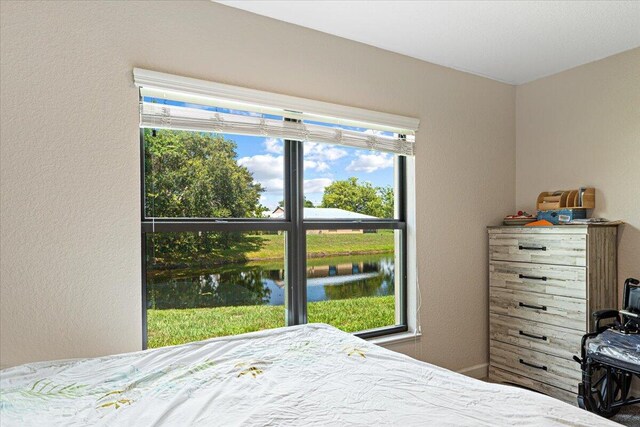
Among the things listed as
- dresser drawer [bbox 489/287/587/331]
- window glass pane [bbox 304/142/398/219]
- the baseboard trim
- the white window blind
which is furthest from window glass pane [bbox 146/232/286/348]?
dresser drawer [bbox 489/287/587/331]

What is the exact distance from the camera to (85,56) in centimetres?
203

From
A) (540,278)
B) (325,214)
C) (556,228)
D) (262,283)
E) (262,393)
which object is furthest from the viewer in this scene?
(540,278)

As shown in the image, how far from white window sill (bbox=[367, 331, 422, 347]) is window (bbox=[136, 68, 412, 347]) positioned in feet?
Result: 0.20

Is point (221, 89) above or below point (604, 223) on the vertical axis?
above

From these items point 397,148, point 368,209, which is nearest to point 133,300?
point 368,209

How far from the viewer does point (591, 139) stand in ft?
10.8

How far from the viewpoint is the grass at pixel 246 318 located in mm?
2373

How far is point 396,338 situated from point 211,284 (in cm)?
144

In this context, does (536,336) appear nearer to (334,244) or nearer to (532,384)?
(532,384)

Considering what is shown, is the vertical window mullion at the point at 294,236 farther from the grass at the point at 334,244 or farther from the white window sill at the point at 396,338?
the white window sill at the point at 396,338

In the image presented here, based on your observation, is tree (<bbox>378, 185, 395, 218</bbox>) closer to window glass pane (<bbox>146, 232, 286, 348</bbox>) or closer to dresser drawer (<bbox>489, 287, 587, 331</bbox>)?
window glass pane (<bbox>146, 232, 286, 348</bbox>)

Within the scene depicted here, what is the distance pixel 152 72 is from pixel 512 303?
312cm

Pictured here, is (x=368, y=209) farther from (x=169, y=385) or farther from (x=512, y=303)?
(x=169, y=385)

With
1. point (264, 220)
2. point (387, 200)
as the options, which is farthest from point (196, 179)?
point (387, 200)
